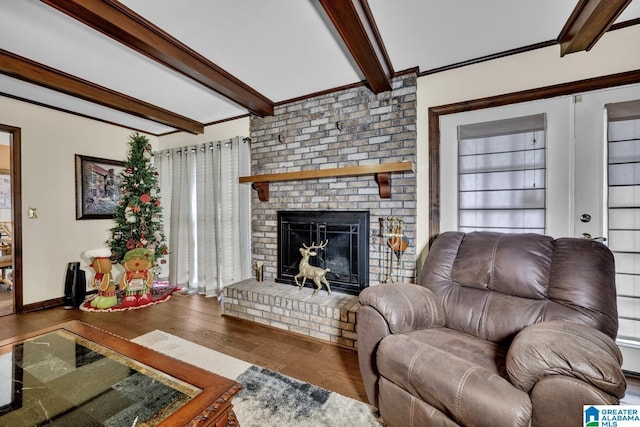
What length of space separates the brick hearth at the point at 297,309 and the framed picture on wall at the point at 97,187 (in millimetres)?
2406

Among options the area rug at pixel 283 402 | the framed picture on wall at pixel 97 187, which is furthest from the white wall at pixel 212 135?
the area rug at pixel 283 402

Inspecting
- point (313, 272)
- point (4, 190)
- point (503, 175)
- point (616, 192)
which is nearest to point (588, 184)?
point (616, 192)

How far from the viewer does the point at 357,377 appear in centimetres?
187

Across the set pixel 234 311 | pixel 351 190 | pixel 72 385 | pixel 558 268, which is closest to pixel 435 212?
pixel 351 190

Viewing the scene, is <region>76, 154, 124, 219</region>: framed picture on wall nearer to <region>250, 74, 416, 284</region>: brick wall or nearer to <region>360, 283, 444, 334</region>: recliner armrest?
<region>250, 74, 416, 284</region>: brick wall

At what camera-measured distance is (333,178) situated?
9.29 feet

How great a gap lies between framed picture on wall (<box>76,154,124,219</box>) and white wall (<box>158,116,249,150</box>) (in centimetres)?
74

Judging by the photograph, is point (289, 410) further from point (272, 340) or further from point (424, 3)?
point (424, 3)

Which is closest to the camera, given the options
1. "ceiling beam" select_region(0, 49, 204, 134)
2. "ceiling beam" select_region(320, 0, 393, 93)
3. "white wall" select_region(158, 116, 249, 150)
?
"ceiling beam" select_region(320, 0, 393, 93)

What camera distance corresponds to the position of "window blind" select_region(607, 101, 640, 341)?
1829 mm

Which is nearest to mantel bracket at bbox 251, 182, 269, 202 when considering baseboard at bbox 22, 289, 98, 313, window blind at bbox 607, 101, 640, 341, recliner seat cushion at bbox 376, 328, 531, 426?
recliner seat cushion at bbox 376, 328, 531, 426

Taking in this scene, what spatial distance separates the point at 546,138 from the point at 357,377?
2289 millimetres

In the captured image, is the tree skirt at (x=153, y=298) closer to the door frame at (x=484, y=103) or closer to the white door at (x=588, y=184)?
the door frame at (x=484, y=103)

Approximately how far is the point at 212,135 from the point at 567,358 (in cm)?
410
